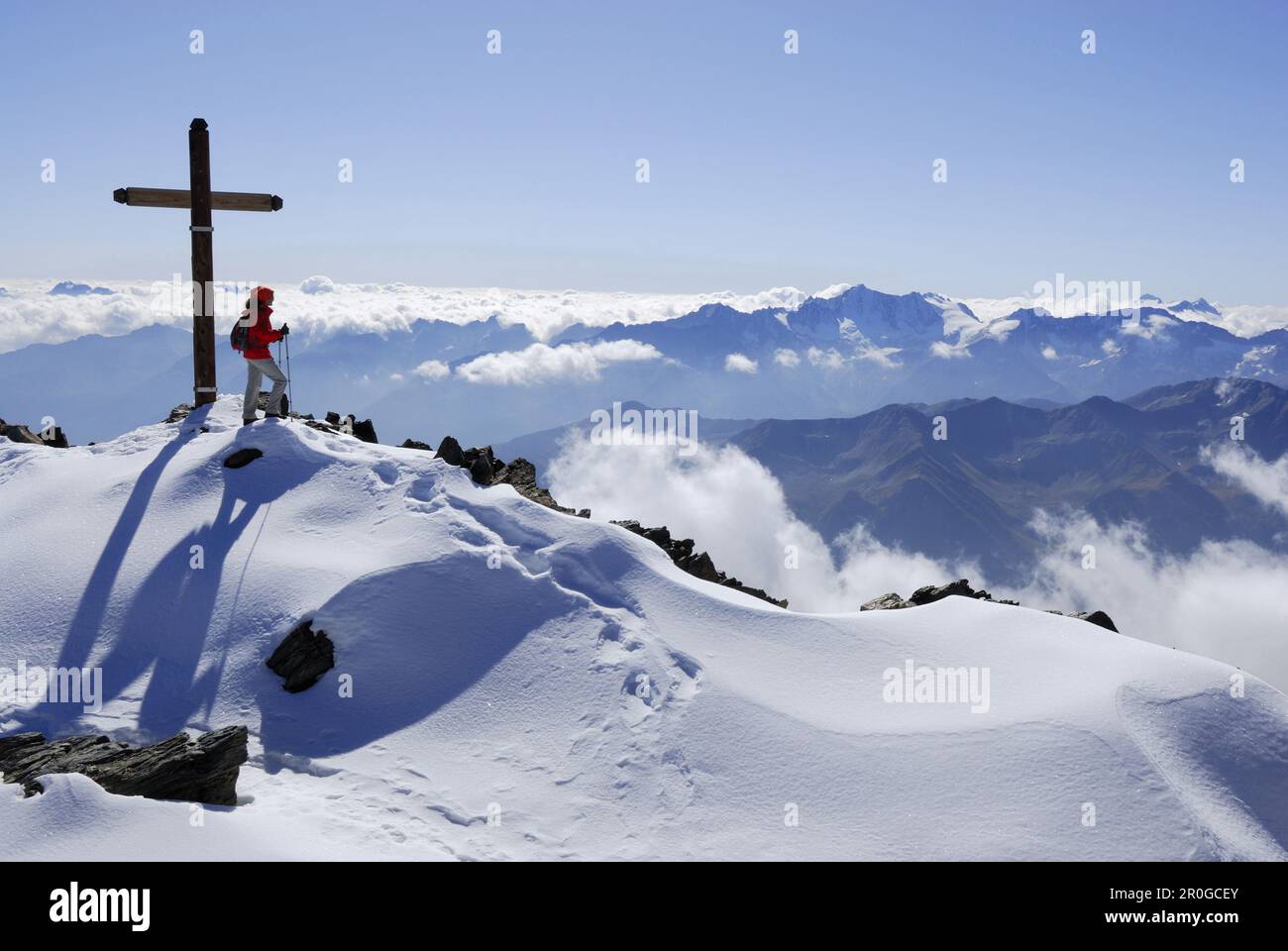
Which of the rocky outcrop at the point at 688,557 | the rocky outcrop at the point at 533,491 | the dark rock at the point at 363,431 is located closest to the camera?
the rocky outcrop at the point at 533,491

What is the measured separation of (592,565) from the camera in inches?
569

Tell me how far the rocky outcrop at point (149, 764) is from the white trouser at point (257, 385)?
9265 millimetres

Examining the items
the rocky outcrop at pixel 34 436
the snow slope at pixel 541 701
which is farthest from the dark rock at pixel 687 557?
the rocky outcrop at pixel 34 436

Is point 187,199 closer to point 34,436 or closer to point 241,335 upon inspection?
point 241,335

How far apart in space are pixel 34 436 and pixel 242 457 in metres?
8.04

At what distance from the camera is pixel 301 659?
1238cm

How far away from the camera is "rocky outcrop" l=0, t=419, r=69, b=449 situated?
20.3m

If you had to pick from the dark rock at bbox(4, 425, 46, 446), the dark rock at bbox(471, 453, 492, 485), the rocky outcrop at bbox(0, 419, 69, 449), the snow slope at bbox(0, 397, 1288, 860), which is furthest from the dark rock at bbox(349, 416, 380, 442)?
the dark rock at bbox(4, 425, 46, 446)

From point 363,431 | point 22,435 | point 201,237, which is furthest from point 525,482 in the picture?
point 22,435

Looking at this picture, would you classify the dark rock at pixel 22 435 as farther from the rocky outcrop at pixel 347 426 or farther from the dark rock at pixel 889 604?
the dark rock at pixel 889 604

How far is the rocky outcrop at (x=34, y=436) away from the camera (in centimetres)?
2030

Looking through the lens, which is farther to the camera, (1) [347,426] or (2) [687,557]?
(1) [347,426]
